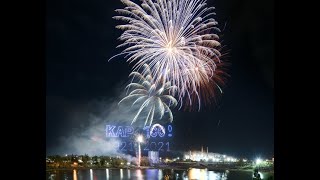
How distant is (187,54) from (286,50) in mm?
4021

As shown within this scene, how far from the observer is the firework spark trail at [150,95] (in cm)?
891

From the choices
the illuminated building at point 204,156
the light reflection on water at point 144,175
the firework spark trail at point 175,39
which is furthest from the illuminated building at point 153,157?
Result: the light reflection on water at point 144,175

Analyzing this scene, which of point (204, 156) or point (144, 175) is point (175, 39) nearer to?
point (204, 156)

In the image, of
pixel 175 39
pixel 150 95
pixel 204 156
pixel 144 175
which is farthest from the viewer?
pixel 144 175

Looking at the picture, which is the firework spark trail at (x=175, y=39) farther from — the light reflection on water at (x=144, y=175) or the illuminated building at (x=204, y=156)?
the light reflection on water at (x=144, y=175)

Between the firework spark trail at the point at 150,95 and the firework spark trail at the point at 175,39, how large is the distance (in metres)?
0.28

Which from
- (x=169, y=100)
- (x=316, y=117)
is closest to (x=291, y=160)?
(x=316, y=117)

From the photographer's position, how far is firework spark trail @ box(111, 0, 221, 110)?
8.00 m

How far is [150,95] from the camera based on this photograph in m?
9.25

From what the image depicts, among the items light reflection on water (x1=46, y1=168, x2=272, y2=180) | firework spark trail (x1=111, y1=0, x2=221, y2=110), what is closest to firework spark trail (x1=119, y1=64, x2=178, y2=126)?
firework spark trail (x1=111, y1=0, x2=221, y2=110)

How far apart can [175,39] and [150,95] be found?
1.68 m

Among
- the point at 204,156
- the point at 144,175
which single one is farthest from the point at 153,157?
the point at 144,175

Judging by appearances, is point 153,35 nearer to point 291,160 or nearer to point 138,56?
point 138,56

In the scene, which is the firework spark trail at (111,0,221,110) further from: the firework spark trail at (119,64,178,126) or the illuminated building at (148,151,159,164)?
the illuminated building at (148,151,159,164)
